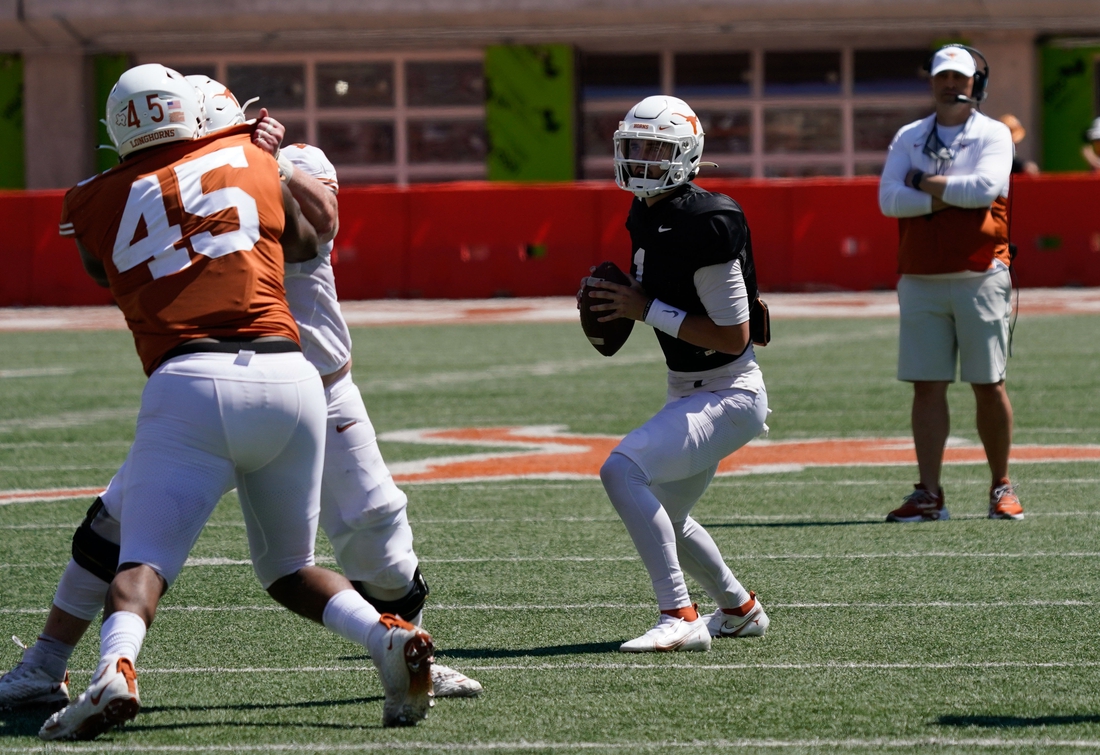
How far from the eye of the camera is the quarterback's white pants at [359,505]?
4922mm

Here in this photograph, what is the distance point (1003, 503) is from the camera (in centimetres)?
786

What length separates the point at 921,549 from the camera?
23.6 ft

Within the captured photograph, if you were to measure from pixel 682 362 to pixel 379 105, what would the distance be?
88.9ft

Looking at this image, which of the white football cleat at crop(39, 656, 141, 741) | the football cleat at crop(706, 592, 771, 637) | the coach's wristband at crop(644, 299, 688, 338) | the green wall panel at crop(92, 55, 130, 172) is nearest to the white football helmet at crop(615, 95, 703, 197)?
the coach's wristband at crop(644, 299, 688, 338)

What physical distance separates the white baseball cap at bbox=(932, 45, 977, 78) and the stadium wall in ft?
45.6

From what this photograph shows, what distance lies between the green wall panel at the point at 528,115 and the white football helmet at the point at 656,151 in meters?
25.5

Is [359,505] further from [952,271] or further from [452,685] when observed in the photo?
[952,271]

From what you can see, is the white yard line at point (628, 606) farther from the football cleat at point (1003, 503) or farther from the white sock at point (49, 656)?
→ the football cleat at point (1003, 503)

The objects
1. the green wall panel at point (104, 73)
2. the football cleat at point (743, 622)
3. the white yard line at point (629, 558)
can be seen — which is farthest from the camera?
the green wall panel at point (104, 73)

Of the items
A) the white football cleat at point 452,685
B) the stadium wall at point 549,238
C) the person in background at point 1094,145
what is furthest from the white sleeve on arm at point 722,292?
the stadium wall at point 549,238

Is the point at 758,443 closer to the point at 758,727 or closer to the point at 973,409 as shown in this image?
the point at 973,409

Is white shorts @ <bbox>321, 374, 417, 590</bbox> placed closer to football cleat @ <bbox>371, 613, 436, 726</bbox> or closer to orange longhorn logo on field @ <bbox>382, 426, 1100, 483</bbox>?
football cleat @ <bbox>371, 613, 436, 726</bbox>

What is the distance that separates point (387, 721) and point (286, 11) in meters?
26.9

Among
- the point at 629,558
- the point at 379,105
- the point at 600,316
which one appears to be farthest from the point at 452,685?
the point at 379,105
